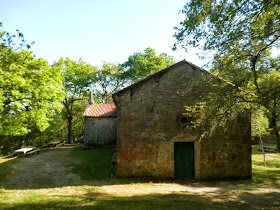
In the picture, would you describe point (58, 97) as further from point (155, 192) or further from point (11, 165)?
point (155, 192)

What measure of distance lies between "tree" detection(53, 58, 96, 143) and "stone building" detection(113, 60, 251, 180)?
19725 millimetres

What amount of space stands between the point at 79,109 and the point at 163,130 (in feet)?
77.1

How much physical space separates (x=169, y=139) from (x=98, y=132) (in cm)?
1131

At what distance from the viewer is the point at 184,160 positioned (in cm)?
977

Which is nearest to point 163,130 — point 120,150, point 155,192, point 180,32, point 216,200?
point 120,150

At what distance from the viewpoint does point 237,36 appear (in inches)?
213

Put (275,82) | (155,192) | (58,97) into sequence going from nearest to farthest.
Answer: (275,82), (155,192), (58,97)

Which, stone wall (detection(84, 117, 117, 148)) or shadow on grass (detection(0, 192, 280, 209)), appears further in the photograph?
stone wall (detection(84, 117, 117, 148))

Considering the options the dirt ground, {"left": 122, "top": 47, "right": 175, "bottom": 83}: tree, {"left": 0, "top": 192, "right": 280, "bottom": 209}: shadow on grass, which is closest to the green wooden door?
the dirt ground

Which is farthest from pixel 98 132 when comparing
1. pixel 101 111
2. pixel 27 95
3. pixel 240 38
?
pixel 240 38

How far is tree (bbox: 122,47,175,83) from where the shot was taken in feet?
90.1

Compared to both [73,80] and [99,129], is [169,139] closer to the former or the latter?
[99,129]

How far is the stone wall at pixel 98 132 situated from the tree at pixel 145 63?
1178 cm

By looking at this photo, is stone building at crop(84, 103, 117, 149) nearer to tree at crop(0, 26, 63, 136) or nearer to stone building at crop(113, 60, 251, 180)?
tree at crop(0, 26, 63, 136)
